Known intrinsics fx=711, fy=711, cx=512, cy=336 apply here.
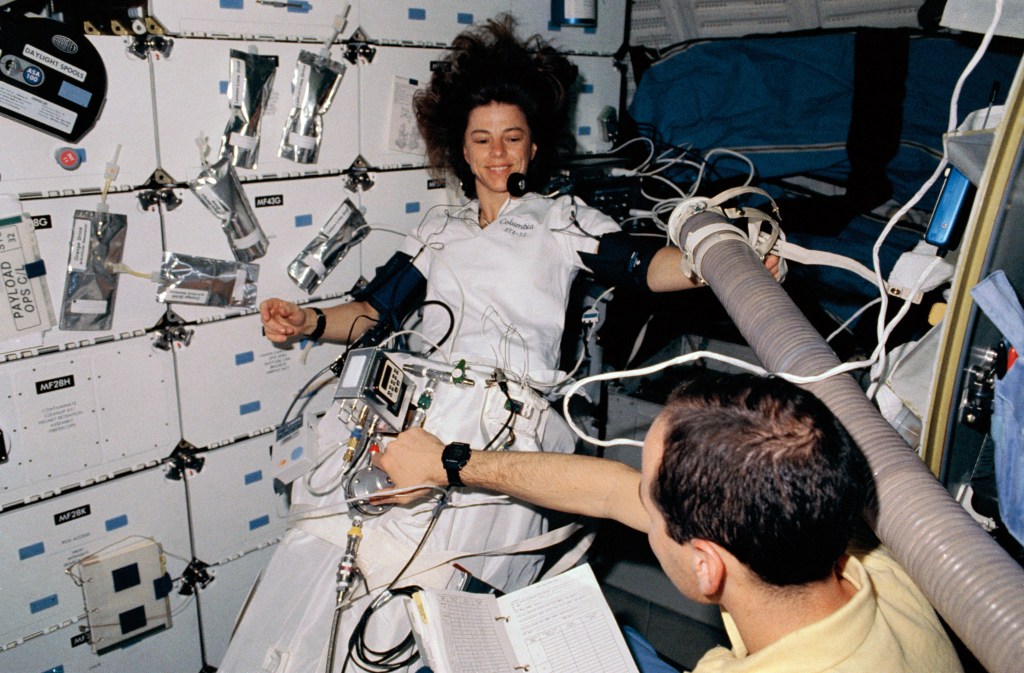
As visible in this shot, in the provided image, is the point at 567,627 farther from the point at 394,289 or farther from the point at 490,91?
the point at 490,91

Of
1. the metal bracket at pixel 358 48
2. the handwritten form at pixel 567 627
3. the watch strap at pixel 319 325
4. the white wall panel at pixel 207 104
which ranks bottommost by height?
the handwritten form at pixel 567 627

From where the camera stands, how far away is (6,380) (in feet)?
6.87

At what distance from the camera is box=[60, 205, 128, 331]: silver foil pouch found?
2148 millimetres

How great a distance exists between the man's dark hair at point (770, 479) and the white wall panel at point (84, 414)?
188 centimetres

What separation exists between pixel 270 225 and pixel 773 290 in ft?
6.00

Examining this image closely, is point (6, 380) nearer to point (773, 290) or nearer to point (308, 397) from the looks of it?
point (308, 397)

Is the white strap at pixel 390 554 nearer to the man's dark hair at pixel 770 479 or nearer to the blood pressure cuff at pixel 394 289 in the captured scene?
the blood pressure cuff at pixel 394 289

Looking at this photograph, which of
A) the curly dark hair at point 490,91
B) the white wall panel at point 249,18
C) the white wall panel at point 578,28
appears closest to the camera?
the white wall panel at point 249,18

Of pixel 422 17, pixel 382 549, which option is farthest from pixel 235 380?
pixel 422 17

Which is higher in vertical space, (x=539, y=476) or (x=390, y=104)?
(x=390, y=104)

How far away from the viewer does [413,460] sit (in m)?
2.05

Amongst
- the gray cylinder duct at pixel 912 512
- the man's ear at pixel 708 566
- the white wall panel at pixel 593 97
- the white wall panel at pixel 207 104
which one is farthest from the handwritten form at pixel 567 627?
the white wall panel at pixel 593 97

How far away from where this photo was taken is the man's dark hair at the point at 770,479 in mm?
1129

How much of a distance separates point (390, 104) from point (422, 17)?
377 mm
